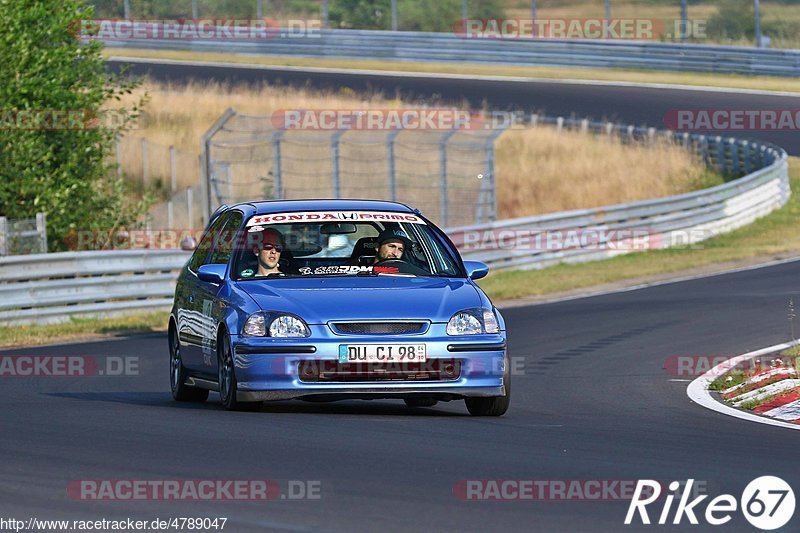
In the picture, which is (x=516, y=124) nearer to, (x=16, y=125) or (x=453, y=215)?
(x=453, y=215)

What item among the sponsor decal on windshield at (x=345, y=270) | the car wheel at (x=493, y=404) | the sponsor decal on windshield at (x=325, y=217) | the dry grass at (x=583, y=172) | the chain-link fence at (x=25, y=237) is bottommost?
the dry grass at (x=583, y=172)

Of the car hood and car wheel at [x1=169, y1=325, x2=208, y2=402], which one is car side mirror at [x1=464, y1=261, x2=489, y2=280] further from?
car wheel at [x1=169, y1=325, x2=208, y2=402]

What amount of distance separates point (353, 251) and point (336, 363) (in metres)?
1.63

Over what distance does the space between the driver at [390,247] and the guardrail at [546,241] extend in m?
10.6

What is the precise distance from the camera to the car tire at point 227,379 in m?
10.5

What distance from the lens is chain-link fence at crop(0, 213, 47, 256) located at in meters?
22.7

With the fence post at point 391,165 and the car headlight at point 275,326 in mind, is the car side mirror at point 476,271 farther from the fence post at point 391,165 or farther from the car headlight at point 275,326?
the fence post at point 391,165

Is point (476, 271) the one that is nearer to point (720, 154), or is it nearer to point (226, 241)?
point (226, 241)

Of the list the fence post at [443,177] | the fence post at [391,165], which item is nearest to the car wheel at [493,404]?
the fence post at [391,165]

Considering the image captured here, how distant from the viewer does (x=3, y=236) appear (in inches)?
878

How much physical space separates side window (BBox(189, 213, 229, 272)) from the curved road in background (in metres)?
1.06

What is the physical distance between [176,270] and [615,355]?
8.85m

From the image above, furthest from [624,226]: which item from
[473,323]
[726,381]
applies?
[473,323]

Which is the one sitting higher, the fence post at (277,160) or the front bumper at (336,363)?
the front bumper at (336,363)
